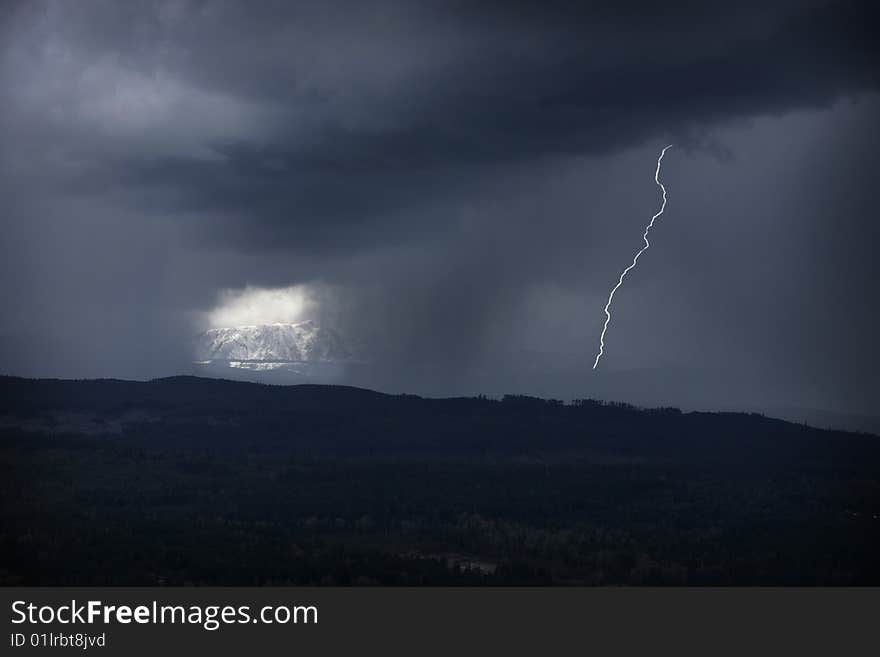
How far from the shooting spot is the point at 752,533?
156 m

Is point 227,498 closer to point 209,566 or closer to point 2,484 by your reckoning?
point 2,484

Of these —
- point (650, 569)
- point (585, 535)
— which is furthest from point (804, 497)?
point (650, 569)

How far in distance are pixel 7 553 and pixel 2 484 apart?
244ft

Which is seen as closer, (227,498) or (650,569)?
(650,569)

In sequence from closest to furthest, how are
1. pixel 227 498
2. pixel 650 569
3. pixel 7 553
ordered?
1. pixel 7 553
2. pixel 650 569
3. pixel 227 498

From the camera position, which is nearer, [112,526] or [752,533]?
[112,526]

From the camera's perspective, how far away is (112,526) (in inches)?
5477

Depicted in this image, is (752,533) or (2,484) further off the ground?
(2,484)
